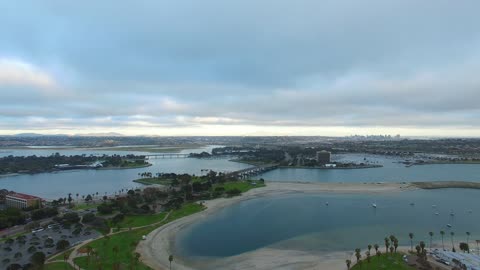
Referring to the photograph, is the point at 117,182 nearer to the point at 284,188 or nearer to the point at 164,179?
the point at 164,179

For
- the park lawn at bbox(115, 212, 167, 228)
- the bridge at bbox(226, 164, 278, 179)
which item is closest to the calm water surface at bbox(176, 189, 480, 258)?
the park lawn at bbox(115, 212, 167, 228)

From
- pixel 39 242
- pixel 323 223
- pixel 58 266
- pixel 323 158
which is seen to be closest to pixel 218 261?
pixel 58 266

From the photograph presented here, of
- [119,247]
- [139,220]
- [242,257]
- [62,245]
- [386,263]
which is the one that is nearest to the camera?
[386,263]

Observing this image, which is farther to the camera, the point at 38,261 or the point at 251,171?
the point at 251,171

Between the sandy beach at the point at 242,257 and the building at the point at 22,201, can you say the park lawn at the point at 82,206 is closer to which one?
the building at the point at 22,201

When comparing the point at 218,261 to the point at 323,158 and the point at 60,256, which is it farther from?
the point at 323,158

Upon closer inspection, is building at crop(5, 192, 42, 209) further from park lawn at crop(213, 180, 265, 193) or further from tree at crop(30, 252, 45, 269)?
park lawn at crop(213, 180, 265, 193)

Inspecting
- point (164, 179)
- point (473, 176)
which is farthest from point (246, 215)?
point (473, 176)
